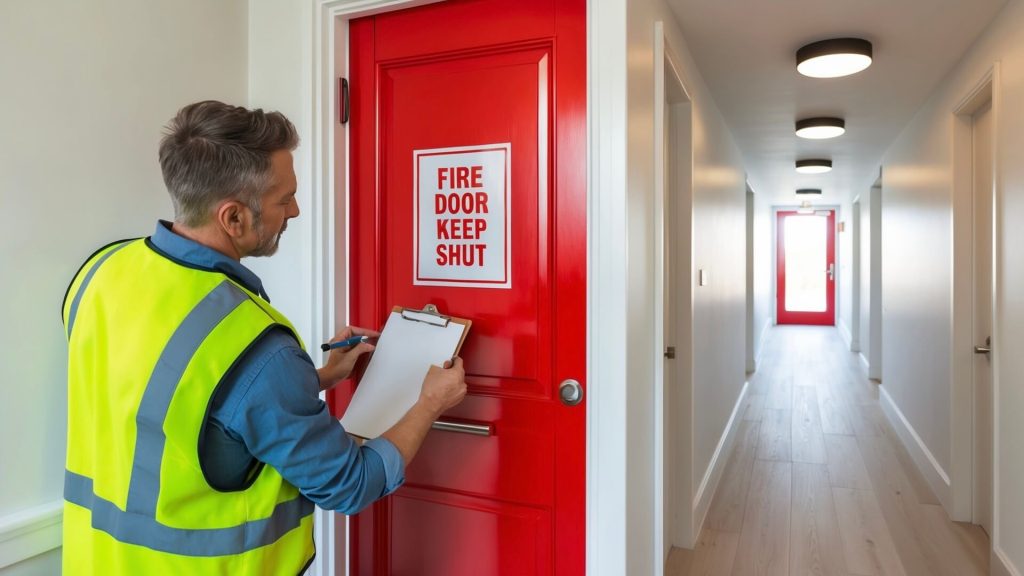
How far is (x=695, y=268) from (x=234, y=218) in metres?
2.36

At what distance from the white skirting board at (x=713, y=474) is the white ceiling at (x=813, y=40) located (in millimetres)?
2169

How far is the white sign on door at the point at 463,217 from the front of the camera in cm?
179

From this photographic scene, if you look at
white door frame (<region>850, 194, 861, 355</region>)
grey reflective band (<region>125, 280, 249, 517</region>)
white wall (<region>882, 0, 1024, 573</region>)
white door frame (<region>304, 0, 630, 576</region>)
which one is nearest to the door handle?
white wall (<region>882, 0, 1024, 573</region>)

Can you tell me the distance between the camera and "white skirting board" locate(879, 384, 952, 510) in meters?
3.65

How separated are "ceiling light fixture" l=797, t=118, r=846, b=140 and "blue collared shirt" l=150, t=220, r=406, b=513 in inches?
171

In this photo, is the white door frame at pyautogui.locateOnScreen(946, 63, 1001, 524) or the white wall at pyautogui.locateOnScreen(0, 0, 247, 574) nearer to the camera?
the white wall at pyautogui.locateOnScreen(0, 0, 247, 574)

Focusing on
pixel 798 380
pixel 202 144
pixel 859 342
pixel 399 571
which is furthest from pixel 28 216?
pixel 859 342

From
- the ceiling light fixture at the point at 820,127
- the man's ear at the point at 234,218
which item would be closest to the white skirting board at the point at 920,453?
the ceiling light fixture at the point at 820,127

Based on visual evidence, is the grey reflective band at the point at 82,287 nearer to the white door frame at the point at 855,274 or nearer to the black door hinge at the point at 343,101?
the black door hinge at the point at 343,101

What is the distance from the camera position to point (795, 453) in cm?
457

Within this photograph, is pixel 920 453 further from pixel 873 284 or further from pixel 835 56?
pixel 873 284

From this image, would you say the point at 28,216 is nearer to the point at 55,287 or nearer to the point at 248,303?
the point at 55,287

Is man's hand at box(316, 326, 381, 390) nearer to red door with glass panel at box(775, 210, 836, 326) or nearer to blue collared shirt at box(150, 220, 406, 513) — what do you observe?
blue collared shirt at box(150, 220, 406, 513)

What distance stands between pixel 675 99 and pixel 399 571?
2.19 m
